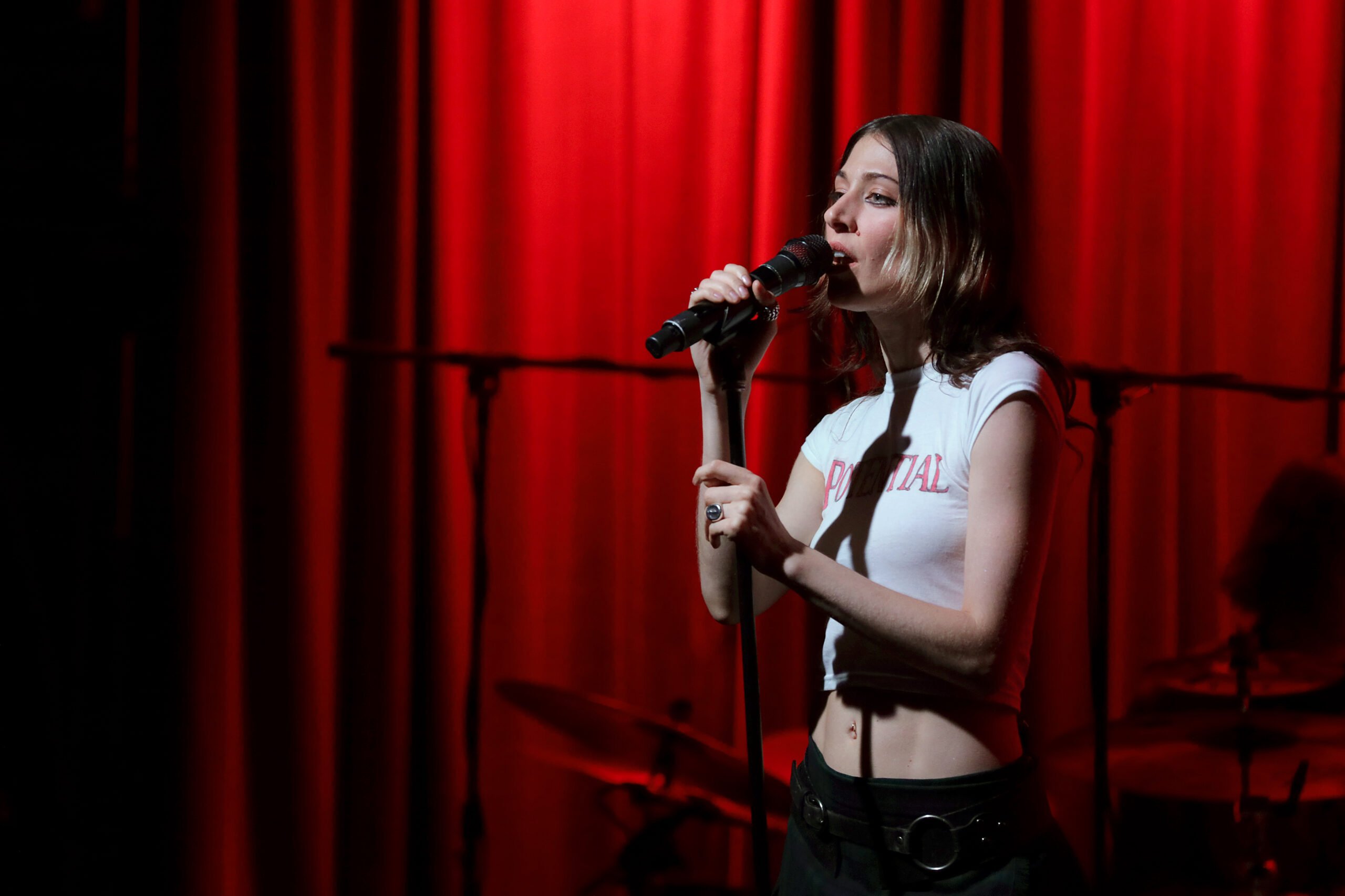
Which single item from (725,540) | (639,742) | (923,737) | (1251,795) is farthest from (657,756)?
(1251,795)

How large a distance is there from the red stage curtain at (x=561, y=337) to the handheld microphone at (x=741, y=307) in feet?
2.79

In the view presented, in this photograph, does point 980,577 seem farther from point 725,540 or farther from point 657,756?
point 657,756

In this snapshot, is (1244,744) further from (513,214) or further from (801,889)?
(513,214)

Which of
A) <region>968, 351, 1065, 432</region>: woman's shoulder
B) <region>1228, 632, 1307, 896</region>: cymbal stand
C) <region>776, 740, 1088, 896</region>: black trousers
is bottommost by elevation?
<region>1228, 632, 1307, 896</region>: cymbal stand

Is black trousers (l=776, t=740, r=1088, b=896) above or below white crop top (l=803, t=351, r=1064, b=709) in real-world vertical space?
below

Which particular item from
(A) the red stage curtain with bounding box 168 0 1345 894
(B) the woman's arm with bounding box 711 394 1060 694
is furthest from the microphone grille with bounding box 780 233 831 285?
(A) the red stage curtain with bounding box 168 0 1345 894

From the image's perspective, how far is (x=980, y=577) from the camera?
2.95ft

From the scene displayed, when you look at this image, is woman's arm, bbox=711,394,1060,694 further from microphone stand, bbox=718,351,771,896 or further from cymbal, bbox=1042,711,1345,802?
cymbal, bbox=1042,711,1345,802

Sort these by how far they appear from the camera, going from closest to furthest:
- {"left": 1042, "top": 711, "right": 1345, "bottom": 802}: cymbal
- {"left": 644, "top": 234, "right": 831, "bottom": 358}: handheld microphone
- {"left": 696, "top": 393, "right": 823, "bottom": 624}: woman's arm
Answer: {"left": 644, "top": 234, "right": 831, "bottom": 358}: handheld microphone < {"left": 696, "top": 393, "right": 823, "bottom": 624}: woman's arm < {"left": 1042, "top": 711, "right": 1345, "bottom": 802}: cymbal

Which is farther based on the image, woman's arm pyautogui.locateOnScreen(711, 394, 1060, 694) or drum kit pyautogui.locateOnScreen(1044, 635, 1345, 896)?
drum kit pyautogui.locateOnScreen(1044, 635, 1345, 896)

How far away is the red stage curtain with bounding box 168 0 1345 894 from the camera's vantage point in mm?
1839

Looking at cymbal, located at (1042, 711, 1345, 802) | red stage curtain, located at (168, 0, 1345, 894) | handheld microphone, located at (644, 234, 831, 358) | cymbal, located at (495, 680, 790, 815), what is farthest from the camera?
red stage curtain, located at (168, 0, 1345, 894)

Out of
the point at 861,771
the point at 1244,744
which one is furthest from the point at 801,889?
the point at 1244,744

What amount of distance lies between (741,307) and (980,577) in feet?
1.09
